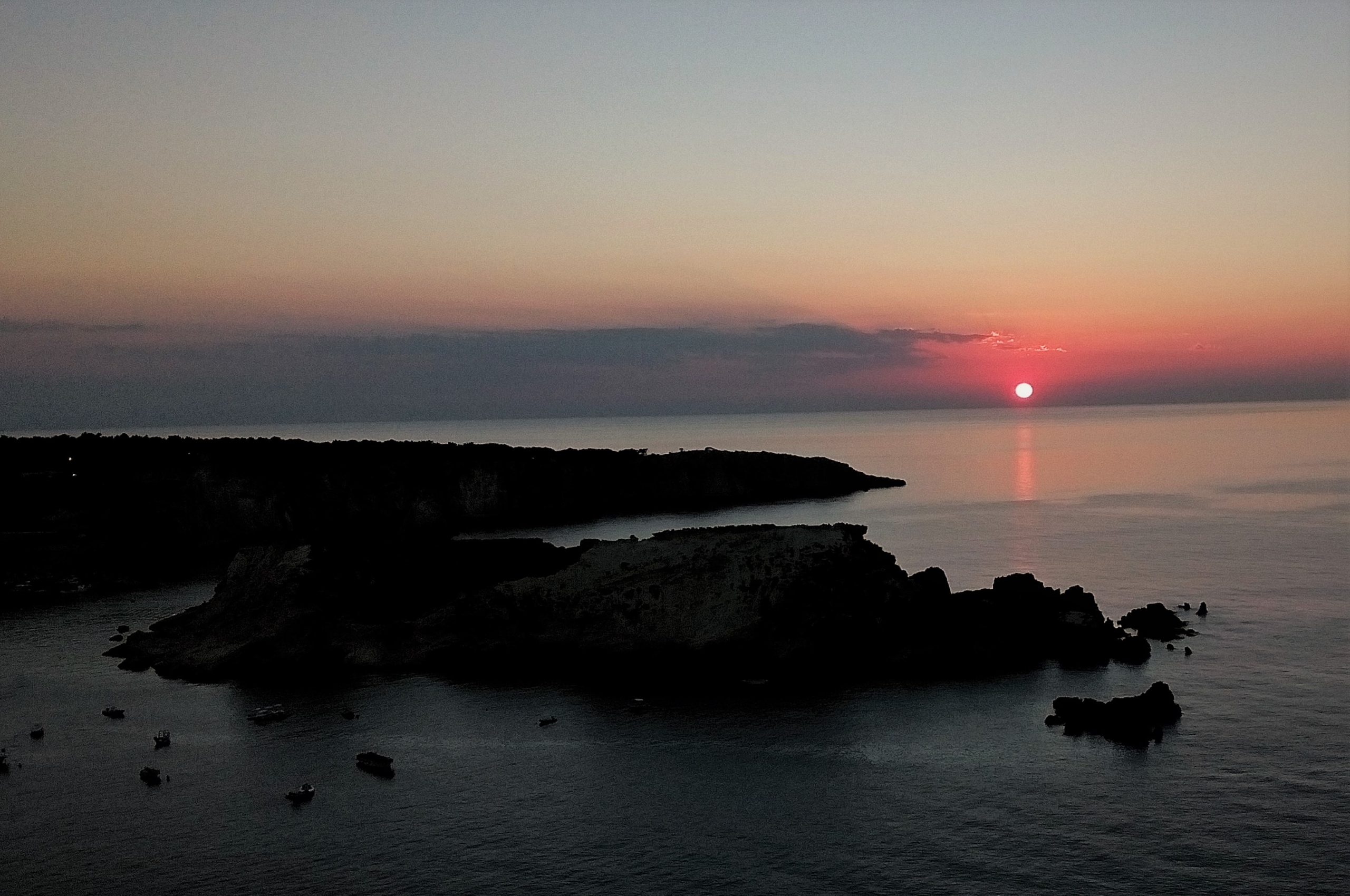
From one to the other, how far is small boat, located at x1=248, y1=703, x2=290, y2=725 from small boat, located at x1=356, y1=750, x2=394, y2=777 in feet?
29.5

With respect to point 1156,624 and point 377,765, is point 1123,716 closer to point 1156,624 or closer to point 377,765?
point 1156,624

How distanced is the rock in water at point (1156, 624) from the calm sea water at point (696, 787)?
2.14 m

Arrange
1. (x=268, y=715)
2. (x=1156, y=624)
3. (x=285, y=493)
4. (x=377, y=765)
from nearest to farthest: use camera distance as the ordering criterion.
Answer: (x=377, y=765) → (x=268, y=715) → (x=1156, y=624) → (x=285, y=493)

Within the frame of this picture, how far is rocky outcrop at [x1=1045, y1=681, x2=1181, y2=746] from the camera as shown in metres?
48.2

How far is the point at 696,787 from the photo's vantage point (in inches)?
1729

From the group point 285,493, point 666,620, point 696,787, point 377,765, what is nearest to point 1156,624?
A: point 666,620

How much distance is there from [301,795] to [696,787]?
16.1 m

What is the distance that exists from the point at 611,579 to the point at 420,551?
56.3 feet

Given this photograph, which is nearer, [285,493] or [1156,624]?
[1156,624]

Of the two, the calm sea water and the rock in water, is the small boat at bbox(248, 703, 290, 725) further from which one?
the rock in water

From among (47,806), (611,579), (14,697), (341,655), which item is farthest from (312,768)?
(14,697)

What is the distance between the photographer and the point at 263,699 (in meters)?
58.0

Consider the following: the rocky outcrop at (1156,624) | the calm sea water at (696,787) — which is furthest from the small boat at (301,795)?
the rocky outcrop at (1156,624)

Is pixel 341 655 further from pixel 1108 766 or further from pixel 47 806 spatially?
pixel 1108 766
